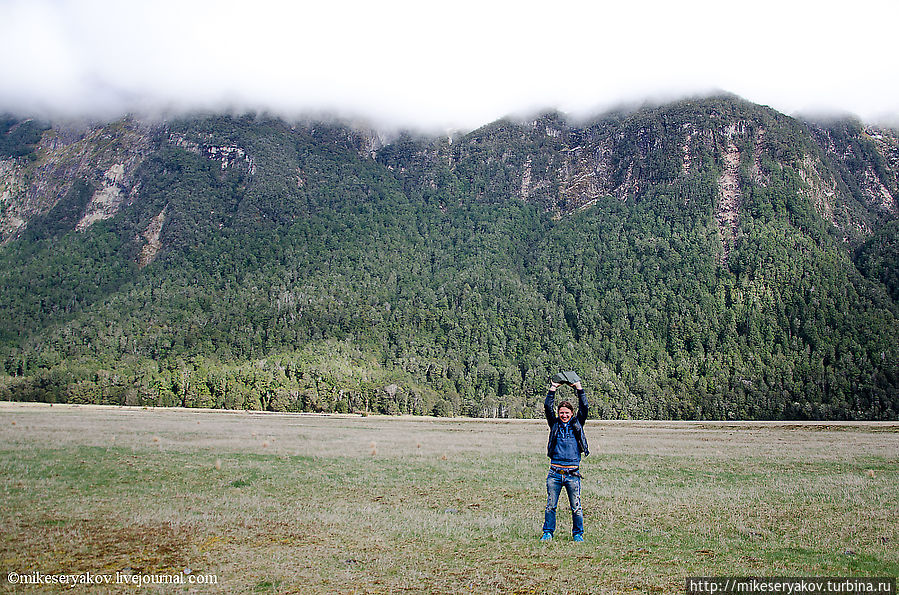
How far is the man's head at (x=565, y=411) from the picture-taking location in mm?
13406

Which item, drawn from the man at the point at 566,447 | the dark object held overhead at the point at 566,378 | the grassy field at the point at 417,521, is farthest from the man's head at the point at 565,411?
the grassy field at the point at 417,521

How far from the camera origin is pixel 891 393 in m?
138

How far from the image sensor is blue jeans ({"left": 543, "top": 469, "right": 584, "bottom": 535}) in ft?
44.1

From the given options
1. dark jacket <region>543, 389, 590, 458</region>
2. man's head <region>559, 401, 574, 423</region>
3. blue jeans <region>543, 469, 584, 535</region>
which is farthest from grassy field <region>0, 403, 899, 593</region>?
man's head <region>559, 401, 574, 423</region>

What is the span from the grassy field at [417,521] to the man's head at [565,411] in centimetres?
300

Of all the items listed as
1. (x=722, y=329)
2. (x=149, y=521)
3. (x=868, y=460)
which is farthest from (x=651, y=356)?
(x=149, y=521)

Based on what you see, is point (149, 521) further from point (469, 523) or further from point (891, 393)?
point (891, 393)

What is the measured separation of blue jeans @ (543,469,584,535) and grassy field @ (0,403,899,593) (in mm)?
517

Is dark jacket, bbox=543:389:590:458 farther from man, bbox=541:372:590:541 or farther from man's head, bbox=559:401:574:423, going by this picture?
man's head, bbox=559:401:574:423

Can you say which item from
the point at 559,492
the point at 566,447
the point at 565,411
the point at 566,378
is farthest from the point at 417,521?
the point at 566,378

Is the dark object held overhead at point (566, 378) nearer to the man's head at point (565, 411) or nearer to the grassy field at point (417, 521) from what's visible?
the man's head at point (565, 411)

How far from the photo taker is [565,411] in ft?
44.3

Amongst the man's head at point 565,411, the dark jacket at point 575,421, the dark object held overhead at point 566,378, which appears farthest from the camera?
the man's head at point 565,411

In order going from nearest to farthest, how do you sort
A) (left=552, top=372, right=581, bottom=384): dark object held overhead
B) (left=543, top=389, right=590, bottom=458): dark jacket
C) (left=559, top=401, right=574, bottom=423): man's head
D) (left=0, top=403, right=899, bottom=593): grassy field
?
(left=0, top=403, right=899, bottom=593): grassy field
(left=552, top=372, right=581, bottom=384): dark object held overhead
(left=543, top=389, right=590, bottom=458): dark jacket
(left=559, top=401, right=574, bottom=423): man's head
